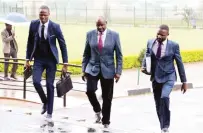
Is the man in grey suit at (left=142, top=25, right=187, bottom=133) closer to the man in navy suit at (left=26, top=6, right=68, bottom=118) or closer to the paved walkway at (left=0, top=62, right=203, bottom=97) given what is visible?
the man in navy suit at (left=26, top=6, right=68, bottom=118)

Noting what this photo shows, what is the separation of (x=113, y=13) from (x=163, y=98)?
5252 cm

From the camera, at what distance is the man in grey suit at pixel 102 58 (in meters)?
8.12

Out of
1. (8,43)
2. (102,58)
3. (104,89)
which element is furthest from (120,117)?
(8,43)

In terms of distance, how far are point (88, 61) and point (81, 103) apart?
11.4ft

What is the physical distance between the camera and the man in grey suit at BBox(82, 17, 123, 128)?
812 cm

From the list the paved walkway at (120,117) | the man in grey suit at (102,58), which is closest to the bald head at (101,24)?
the man in grey suit at (102,58)

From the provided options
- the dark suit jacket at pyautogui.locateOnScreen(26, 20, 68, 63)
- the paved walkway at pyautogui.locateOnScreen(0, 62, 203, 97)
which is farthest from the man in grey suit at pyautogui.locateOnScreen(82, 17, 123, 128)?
the paved walkway at pyautogui.locateOnScreen(0, 62, 203, 97)

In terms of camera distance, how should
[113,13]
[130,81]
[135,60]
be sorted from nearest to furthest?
[130,81], [135,60], [113,13]

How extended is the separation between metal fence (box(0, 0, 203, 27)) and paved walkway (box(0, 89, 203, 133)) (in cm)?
4333

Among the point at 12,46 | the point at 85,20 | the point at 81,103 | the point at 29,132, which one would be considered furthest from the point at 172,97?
the point at 85,20

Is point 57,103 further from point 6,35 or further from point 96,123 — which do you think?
point 6,35

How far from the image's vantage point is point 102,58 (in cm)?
815

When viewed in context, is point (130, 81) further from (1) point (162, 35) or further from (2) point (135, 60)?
(1) point (162, 35)

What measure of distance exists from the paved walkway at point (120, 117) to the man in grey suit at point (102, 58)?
25.5 inches
